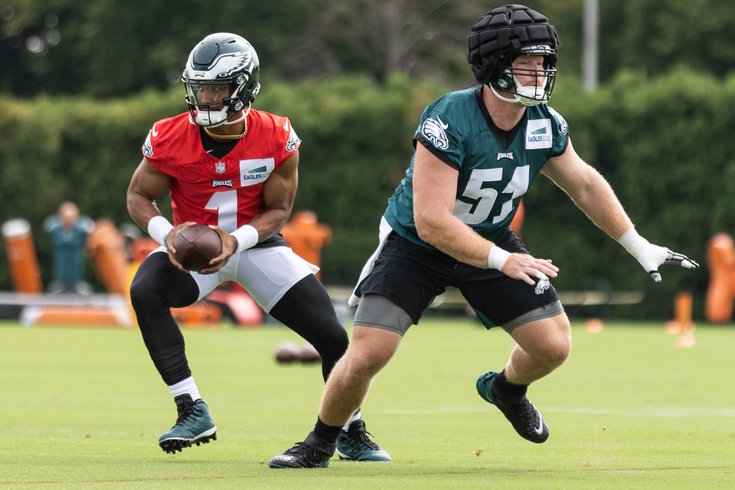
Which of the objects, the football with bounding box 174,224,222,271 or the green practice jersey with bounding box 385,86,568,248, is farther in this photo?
the football with bounding box 174,224,222,271

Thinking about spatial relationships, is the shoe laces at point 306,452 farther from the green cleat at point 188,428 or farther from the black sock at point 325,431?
the green cleat at point 188,428

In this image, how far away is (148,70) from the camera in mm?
45250

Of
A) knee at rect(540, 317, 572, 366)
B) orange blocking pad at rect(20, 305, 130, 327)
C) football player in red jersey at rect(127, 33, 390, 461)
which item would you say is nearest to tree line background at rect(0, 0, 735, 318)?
orange blocking pad at rect(20, 305, 130, 327)

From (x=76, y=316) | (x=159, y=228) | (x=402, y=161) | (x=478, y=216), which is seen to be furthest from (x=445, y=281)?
(x=402, y=161)

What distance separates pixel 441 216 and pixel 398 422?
3.35 m

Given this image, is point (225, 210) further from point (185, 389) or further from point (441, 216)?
point (441, 216)

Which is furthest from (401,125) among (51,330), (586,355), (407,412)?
(407,412)

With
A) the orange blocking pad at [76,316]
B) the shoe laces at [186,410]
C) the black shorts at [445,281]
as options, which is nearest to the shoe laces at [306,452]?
the shoe laces at [186,410]

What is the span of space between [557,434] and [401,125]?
21702 mm

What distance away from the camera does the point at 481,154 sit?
7.67 meters

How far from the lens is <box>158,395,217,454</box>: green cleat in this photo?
26.0ft

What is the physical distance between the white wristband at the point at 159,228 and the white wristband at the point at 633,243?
7.97 ft

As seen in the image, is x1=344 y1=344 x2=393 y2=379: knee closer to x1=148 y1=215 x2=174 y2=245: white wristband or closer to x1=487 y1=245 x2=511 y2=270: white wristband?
x1=487 y1=245 x2=511 y2=270: white wristband

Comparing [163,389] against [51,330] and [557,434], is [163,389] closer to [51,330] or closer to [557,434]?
[557,434]
